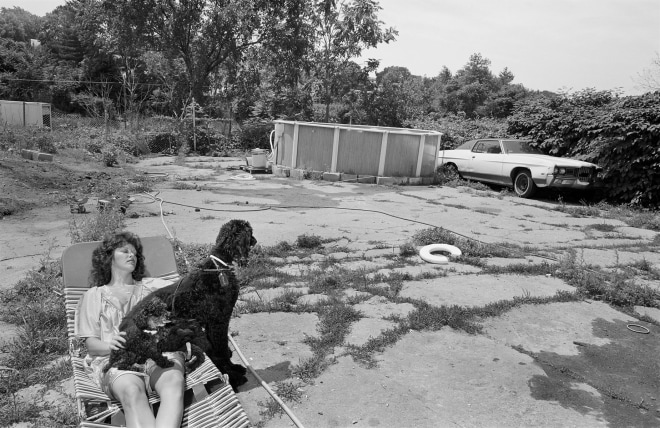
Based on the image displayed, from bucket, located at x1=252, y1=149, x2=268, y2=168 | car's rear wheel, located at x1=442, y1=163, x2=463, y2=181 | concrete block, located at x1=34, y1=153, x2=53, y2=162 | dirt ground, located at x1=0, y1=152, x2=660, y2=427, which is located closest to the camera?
dirt ground, located at x1=0, y1=152, x2=660, y2=427

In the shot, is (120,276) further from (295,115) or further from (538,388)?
(295,115)

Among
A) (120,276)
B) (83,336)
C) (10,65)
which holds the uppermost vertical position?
(10,65)

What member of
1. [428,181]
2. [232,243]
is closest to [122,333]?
[232,243]

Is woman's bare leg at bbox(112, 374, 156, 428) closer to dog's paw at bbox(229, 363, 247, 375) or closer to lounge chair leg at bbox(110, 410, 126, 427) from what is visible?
lounge chair leg at bbox(110, 410, 126, 427)

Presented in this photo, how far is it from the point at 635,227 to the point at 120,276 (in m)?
9.87

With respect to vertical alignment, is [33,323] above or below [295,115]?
below

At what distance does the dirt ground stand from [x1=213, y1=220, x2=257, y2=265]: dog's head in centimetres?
100

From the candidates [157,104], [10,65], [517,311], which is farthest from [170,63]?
[517,311]

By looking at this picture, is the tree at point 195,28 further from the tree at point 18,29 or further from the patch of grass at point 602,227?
the tree at point 18,29

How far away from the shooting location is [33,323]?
163 inches

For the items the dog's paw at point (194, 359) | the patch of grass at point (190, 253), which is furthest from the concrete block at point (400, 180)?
the dog's paw at point (194, 359)

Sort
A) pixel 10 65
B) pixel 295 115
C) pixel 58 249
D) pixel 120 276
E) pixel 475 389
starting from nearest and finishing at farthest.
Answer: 1. pixel 120 276
2. pixel 475 389
3. pixel 58 249
4. pixel 295 115
5. pixel 10 65

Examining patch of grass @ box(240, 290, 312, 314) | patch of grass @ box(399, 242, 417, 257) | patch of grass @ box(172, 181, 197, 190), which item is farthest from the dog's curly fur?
patch of grass @ box(172, 181, 197, 190)

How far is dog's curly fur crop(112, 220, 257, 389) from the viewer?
312cm
